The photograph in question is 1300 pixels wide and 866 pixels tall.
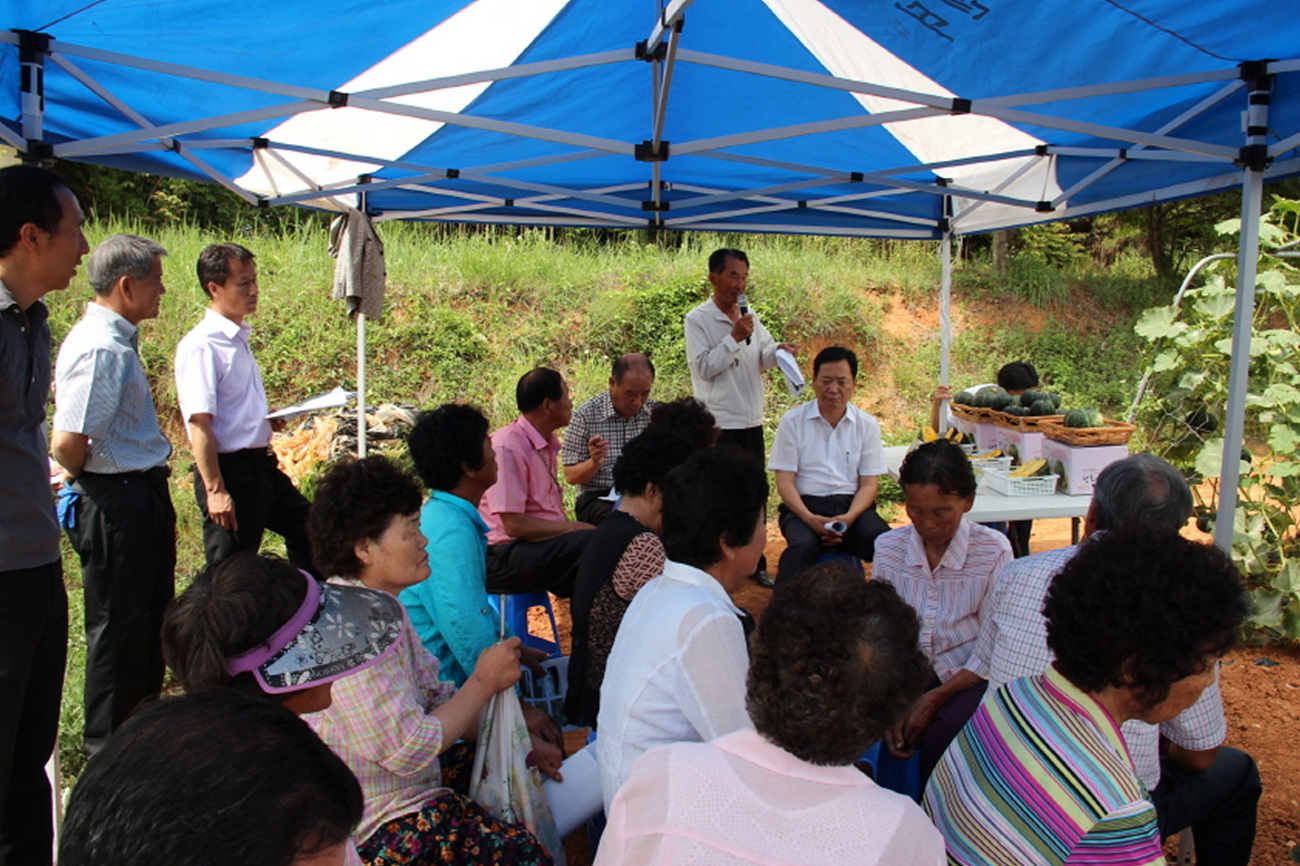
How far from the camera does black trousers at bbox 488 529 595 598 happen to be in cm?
366

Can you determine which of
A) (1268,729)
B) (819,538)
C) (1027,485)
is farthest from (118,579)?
(1268,729)

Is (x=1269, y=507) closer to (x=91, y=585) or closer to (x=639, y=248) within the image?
(x=91, y=585)

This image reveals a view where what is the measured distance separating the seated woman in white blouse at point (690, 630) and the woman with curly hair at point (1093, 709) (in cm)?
44

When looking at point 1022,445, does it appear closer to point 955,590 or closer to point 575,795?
point 955,590

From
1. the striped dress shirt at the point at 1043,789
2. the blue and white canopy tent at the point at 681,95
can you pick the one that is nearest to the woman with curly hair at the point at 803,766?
the striped dress shirt at the point at 1043,789

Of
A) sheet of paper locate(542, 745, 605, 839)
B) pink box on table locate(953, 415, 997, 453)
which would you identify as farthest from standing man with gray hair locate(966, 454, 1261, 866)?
pink box on table locate(953, 415, 997, 453)

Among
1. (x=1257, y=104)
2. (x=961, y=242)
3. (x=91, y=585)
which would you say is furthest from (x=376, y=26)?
(x=961, y=242)

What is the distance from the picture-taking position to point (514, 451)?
12.3 feet

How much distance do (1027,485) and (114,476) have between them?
3813mm

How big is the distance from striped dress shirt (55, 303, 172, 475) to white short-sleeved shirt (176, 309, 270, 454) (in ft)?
1.52

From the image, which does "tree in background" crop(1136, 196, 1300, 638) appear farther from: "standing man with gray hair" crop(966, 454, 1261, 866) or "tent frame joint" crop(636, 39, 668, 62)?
"tent frame joint" crop(636, 39, 668, 62)

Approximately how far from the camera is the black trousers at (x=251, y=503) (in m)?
3.67

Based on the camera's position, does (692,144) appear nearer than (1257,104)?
No

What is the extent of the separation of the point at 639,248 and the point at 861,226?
6.91 meters
